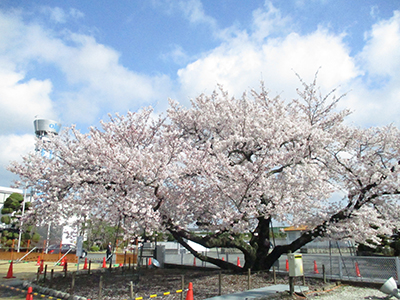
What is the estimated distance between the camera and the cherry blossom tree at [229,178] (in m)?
10.7

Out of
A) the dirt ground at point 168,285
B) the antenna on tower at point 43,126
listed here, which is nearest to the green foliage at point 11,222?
the antenna on tower at point 43,126

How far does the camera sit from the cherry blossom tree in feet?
35.2

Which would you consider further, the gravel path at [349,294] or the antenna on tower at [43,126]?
the antenna on tower at [43,126]

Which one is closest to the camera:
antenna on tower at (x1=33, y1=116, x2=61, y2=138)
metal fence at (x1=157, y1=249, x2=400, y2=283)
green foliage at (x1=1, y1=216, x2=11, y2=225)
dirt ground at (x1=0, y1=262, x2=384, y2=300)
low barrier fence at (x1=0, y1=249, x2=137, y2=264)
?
dirt ground at (x1=0, y1=262, x2=384, y2=300)

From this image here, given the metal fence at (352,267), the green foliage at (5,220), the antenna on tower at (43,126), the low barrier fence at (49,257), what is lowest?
the low barrier fence at (49,257)

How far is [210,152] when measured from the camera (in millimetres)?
12711

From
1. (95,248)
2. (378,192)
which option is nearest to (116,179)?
(378,192)

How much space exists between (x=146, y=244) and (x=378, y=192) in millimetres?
10147

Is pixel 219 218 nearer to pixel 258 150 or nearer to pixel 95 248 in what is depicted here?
pixel 258 150

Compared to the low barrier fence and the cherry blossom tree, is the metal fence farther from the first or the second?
the low barrier fence

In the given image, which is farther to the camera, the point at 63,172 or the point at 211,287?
the point at 63,172

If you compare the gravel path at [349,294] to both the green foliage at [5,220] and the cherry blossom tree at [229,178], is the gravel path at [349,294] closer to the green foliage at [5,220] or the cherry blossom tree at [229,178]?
the cherry blossom tree at [229,178]

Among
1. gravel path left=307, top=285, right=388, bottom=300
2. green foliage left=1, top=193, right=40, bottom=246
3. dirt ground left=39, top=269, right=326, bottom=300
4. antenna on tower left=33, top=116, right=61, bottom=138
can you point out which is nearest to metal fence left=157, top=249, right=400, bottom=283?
gravel path left=307, top=285, right=388, bottom=300

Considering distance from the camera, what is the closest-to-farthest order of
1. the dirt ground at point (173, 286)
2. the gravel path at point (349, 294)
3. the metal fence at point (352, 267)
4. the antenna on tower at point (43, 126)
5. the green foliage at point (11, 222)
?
the gravel path at point (349, 294), the dirt ground at point (173, 286), the metal fence at point (352, 267), the green foliage at point (11, 222), the antenna on tower at point (43, 126)
